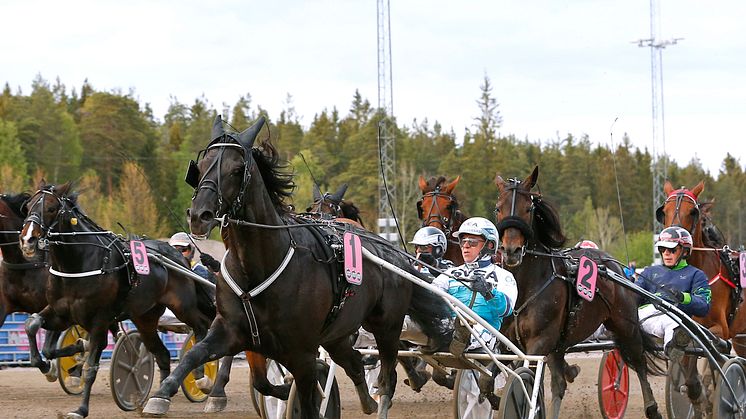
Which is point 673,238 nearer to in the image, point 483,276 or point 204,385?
point 483,276

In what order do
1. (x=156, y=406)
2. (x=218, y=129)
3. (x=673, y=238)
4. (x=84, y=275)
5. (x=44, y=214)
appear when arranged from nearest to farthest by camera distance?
(x=156, y=406) < (x=218, y=129) < (x=673, y=238) < (x=44, y=214) < (x=84, y=275)

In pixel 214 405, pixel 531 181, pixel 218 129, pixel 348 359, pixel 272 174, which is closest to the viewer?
pixel 218 129

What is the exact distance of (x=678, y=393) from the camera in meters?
8.80

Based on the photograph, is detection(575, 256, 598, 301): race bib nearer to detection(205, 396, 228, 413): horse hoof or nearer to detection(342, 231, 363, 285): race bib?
detection(342, 231, 363, 285): race bib

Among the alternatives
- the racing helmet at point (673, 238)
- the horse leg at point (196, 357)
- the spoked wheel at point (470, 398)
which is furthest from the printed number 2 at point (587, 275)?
the horse leg at point (196, 357)

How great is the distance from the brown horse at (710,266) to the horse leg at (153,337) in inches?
184

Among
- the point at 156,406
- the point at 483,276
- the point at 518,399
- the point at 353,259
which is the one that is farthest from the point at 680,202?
the point at 156,406

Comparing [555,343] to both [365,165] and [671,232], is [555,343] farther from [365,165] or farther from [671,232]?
[365,165]

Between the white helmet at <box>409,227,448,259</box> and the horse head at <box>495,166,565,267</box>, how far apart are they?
45.1 inches

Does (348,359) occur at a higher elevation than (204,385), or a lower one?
higher

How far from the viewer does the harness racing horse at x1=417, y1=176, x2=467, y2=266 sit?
1038cm

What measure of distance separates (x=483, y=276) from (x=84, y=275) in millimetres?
3961

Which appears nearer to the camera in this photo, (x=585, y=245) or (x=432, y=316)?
(x=432, y=316)

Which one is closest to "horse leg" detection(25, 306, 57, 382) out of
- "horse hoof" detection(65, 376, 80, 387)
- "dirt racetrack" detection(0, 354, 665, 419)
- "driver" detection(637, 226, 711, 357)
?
"horse hoof" detection(65, 376, 80, 387)
